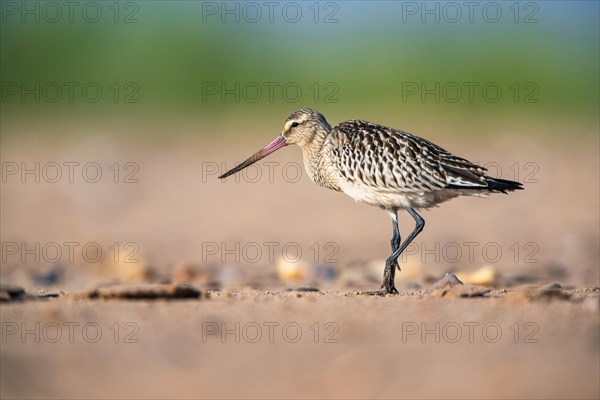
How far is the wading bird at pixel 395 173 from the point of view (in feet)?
28.7

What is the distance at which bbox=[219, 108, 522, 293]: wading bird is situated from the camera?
28.7 feet

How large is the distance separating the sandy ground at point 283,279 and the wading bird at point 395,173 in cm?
95

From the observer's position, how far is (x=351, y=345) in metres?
6.10

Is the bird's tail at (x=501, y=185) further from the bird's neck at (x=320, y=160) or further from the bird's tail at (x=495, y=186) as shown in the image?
the bird's neck at (x=320, y=160)

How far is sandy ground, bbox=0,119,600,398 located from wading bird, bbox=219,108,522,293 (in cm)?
95

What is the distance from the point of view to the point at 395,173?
8.92 metres

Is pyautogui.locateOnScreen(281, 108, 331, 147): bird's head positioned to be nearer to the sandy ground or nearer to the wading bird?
the wading bird

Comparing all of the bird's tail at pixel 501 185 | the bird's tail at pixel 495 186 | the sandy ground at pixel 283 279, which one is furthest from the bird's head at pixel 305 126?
the bird's tail at pixel 501 185

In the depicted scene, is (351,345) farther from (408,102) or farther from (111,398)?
(408,102)

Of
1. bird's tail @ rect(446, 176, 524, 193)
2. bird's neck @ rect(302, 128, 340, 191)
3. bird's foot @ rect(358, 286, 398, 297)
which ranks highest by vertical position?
bird's neck @ rect(302, 128, 340, 191)

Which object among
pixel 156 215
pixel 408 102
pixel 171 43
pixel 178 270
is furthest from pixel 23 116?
pixel 178 270

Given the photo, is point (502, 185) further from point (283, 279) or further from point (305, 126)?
point (283, 279)

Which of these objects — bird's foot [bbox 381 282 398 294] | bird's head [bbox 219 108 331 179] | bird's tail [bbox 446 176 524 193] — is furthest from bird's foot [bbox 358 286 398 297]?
bird's head [bbox 219 108 331 179]

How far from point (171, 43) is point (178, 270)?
863 inches
